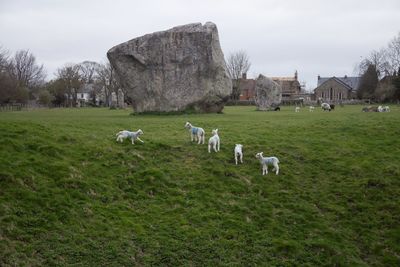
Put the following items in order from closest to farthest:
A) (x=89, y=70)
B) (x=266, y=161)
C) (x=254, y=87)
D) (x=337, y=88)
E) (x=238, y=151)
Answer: (x=266, y=161) → (x=238, y=151) → (x=254, y=87) → (x=337, y=88) → (x=89, y=70)

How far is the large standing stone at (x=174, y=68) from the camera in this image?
1268 inches

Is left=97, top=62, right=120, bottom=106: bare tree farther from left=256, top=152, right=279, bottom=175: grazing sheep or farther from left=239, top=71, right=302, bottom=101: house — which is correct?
left=256, top=152, right=279, bottom=175: grazing sheep

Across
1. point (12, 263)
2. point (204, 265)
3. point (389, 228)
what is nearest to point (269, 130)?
point (389, 228)

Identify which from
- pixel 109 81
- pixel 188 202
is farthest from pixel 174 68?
pixel 109 81

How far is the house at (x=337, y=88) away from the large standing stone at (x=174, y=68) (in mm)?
80290

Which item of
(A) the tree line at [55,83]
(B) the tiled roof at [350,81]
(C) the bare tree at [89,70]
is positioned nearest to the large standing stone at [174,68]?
(A) the tree line at [55,83]

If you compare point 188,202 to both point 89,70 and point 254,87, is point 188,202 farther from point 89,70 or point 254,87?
point 89,70

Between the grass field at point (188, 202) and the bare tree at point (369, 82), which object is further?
the bare tree at point (369, 82)

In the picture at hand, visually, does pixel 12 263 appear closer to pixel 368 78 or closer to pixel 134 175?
pixel 134 175

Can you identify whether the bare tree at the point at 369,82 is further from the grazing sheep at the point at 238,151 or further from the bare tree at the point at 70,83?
the grazing sheep at the point at 238,151

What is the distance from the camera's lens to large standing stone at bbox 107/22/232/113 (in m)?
32.2

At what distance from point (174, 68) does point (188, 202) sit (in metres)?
20.4

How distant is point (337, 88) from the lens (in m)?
111

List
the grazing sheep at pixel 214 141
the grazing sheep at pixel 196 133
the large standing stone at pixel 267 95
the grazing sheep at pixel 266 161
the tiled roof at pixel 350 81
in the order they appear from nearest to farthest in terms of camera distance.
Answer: the grazing sheep at pixel 266 161
the grazing sheep at pixel 214 141
the grazing sheep at pixel 196 133
the large standing stone at pixel 267 95
the tiled roof at pixel 350 81
